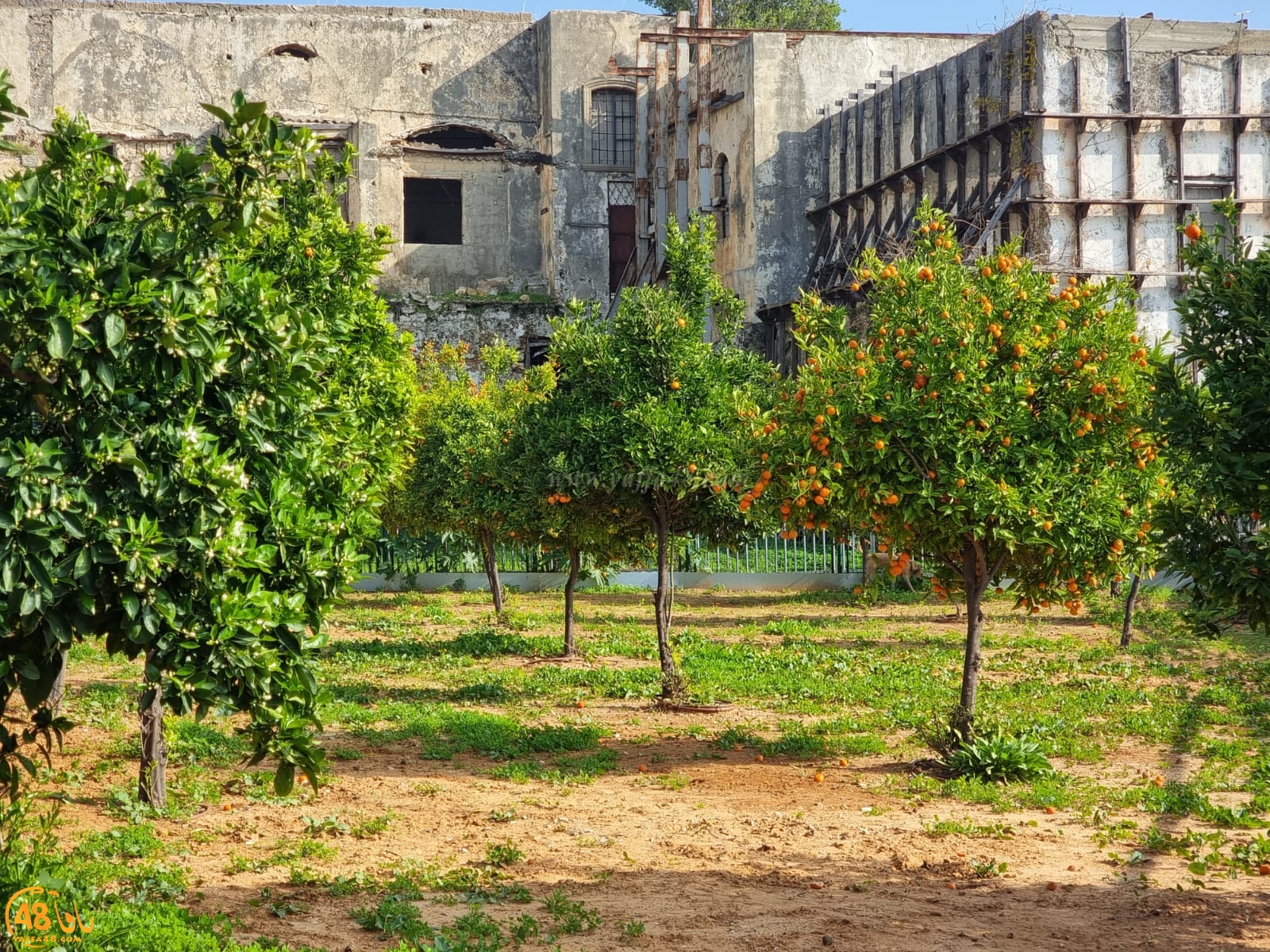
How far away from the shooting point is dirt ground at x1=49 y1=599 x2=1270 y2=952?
6875 mm

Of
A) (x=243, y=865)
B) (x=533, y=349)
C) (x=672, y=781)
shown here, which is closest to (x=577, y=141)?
(x=533, y=349)

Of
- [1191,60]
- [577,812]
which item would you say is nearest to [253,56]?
[1191,60]

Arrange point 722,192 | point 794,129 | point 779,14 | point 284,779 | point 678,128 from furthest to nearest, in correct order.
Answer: point 779,14, point 678,128, point 722,192, point 794,129, point 284,779

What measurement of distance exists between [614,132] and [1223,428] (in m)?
29.7

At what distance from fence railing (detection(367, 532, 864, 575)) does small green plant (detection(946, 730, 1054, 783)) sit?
1591 cm

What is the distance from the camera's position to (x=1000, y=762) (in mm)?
10391

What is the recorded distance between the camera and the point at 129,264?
4.87m

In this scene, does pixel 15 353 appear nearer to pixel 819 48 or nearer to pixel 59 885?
pixel 59 885

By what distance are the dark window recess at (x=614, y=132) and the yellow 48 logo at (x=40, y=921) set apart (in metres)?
30.5

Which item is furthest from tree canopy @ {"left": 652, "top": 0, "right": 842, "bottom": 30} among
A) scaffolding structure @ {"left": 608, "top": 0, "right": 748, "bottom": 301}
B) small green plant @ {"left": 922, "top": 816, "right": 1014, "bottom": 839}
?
small green plant @ {"left": 922, "top": 816, "right": 1014, "bottom": 839}

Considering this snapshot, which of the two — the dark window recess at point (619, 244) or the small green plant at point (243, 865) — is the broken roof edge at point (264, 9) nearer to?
the dark window recess at point (619, 244)

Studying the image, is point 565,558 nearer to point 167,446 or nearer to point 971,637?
Answer: point 971,637

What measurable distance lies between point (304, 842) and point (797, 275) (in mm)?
22740

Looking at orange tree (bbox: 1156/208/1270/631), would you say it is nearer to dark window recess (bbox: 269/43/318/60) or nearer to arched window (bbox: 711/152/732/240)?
arched window (bbox: 711/152/732/240)
